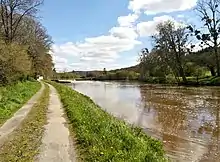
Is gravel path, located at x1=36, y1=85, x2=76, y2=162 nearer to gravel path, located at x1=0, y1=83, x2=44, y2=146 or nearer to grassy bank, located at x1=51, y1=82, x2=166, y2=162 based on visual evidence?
grassy bank, located at x1=51, y1=82, x2=166, y2=162

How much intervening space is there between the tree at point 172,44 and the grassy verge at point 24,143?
155 feet

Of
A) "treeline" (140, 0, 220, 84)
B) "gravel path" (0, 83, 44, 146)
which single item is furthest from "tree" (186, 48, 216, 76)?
"gravel path" (0, 83, 44, 146)

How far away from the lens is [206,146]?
34.7 feet

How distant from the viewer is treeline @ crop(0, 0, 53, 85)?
87.1 ft

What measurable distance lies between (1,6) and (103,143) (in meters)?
30.2

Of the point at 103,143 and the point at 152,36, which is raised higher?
the point at 152,36

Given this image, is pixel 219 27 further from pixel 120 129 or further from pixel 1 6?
pixel 120 129

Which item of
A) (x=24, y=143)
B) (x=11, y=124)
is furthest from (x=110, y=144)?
(x=11, y=124)

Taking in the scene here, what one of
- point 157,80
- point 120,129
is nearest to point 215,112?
point 120,129

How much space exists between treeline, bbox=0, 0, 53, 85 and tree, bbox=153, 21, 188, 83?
20.7m

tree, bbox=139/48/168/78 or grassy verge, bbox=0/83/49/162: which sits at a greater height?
tree, bbox=139/48/168/78

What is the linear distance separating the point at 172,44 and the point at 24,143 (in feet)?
167

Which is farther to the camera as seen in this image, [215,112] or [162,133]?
[215,112]

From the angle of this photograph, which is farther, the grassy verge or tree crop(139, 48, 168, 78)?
tree crop(139, 48, 168, 78)
